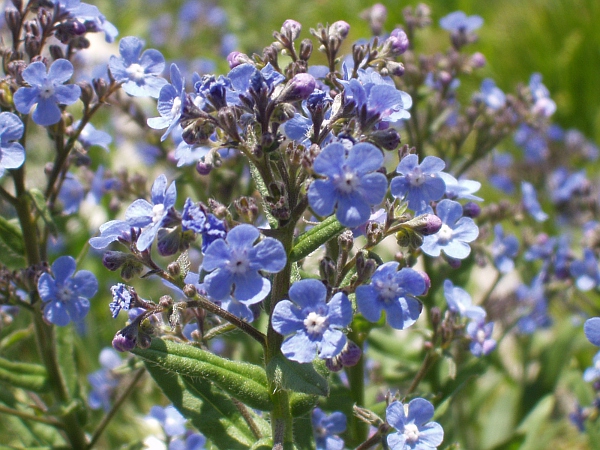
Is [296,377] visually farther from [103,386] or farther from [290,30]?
[103,386]

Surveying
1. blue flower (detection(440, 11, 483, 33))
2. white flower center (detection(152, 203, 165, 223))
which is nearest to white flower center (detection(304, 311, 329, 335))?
white flower center (detection(152, 203, 165, 223))

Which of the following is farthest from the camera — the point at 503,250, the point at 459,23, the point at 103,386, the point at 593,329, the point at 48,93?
the point at 103,386

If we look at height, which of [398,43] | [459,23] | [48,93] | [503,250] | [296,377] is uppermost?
[459,23]

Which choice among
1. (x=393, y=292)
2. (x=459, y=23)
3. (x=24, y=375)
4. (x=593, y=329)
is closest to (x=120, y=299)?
A: (x=393, y=292)

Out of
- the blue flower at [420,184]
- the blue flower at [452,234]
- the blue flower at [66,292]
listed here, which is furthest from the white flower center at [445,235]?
the blue flower at [66,292]

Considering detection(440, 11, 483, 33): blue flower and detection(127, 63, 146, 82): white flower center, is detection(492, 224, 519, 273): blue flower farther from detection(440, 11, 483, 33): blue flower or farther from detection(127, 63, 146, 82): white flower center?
detection(127, 63, 146, 82): white flower center

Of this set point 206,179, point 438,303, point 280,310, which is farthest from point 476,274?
point 280,310

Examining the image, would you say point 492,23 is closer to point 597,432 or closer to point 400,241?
point 597,432
